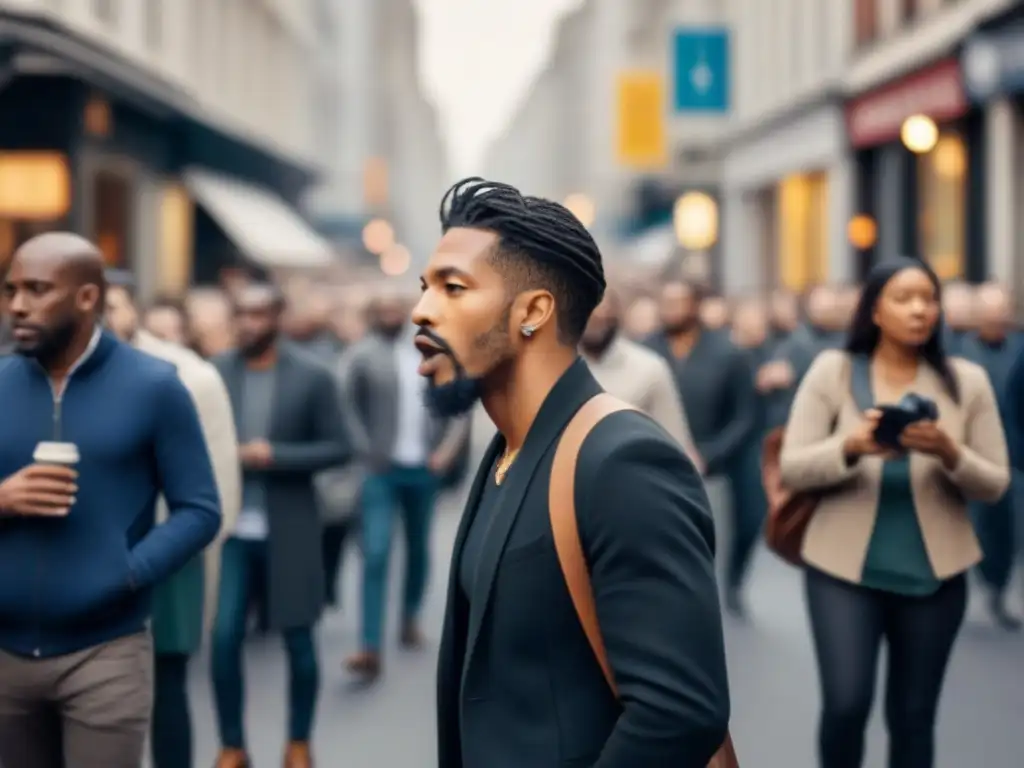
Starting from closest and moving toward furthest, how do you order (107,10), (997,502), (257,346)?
(257,346) < (997,502) < (107,10)

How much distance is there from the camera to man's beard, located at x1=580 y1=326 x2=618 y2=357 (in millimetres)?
8562

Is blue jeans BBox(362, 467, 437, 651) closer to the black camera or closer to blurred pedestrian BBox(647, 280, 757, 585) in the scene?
blurred pedestrian BBox(647, 280, 757, 585)

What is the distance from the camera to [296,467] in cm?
740

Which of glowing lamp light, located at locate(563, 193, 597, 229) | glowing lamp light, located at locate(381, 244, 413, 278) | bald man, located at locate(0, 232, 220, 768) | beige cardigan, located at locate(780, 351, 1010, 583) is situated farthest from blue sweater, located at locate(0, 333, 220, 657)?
Result: glowing lamp light, located at locate(381, 244, 413, 278)

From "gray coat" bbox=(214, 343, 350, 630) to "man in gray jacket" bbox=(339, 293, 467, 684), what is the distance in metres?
2.30

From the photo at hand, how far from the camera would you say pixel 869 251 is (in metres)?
27.9

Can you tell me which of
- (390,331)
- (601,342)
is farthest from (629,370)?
(390,331)

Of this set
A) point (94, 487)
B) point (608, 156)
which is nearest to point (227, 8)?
point (94, 487)

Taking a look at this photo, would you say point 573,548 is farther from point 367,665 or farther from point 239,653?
point 367,665

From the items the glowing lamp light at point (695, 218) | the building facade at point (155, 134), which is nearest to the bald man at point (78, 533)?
the building facade at point (155, 134)

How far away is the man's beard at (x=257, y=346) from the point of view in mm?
7434

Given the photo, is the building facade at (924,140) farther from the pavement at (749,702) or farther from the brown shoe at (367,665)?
the brown shoe at (367,665)

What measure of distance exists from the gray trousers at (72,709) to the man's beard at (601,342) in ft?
13.7

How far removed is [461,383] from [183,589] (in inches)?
143
